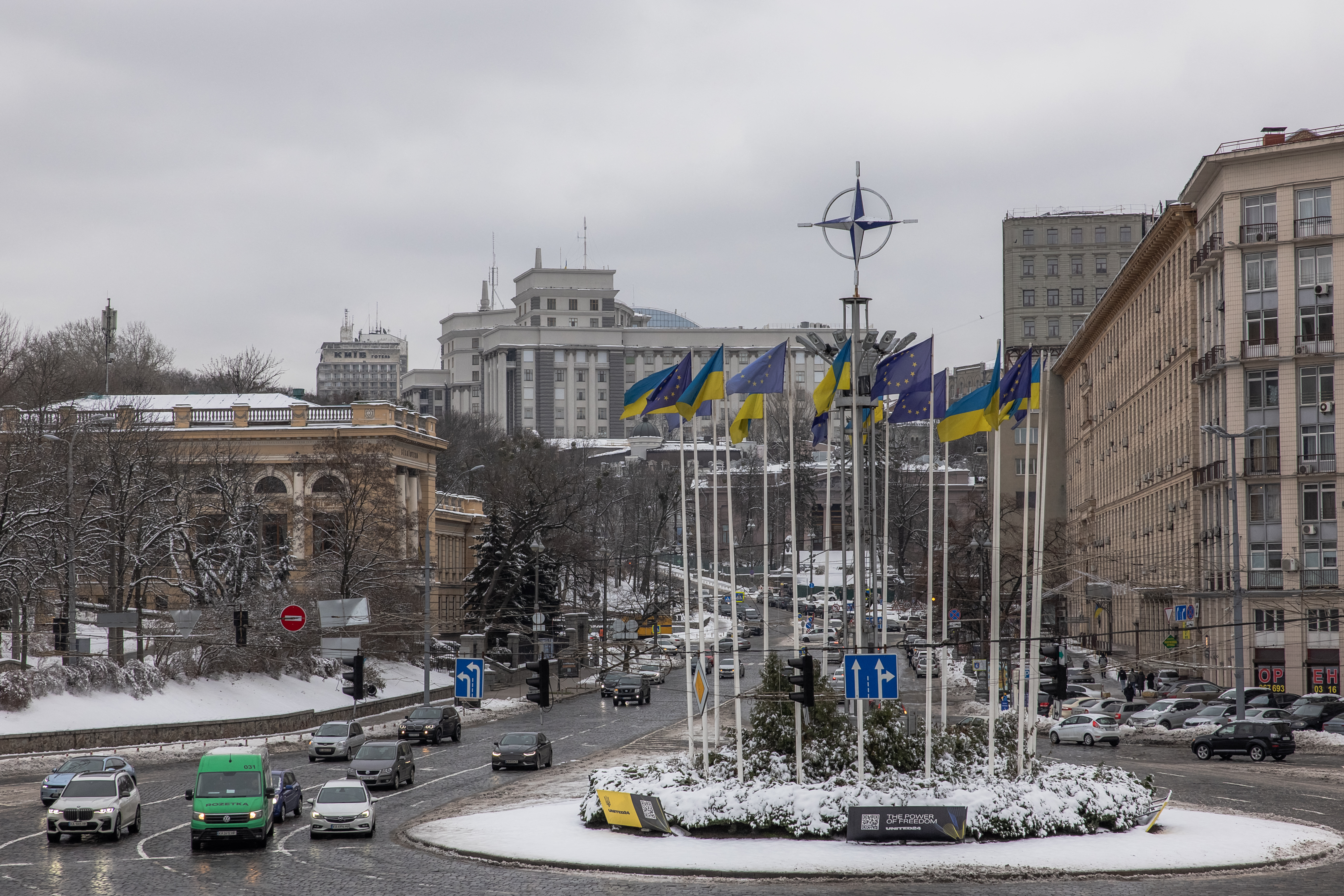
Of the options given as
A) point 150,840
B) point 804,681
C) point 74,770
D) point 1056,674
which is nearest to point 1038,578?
point 804,681

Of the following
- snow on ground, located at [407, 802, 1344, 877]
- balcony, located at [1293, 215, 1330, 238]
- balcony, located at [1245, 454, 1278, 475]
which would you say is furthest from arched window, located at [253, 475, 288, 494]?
snow on ground, located at [407, 802, 1344, 877]

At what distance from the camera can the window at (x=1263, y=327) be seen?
65.2 meters

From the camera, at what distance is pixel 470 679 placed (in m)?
63.8

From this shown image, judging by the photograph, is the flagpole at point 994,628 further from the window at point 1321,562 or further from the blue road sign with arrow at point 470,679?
the window at point 1321,562

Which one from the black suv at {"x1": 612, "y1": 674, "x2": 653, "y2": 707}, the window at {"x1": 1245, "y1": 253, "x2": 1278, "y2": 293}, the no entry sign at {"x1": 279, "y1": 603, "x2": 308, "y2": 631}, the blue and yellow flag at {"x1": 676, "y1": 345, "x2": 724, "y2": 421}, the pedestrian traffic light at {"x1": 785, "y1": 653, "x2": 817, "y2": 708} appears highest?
A: the window at {"x1": 1245, "y1": 253, "x2": 1278, "y2": 293}

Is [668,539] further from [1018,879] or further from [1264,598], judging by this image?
[1018,879]

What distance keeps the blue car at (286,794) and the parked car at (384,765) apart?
3515 millimetres

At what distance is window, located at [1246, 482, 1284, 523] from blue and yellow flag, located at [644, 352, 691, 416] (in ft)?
137

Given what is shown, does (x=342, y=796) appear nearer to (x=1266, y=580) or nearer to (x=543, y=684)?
(x=543, y=684)

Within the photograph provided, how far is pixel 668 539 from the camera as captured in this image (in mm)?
134750

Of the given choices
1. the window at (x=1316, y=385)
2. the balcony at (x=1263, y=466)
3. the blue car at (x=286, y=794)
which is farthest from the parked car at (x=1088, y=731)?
the blue car at (x=286, y=794)

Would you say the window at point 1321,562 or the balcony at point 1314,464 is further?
the balcony at point 1314,464

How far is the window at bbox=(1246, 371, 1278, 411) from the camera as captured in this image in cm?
6531

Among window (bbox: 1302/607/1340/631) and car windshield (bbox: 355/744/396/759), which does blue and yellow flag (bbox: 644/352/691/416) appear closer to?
car windshield (bbox: 355/744/396/759)
